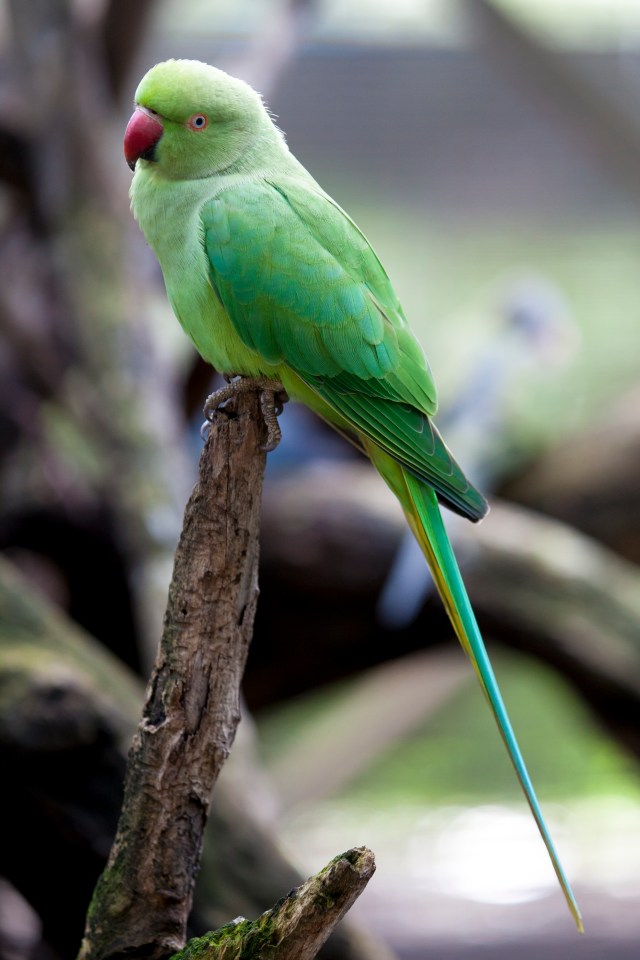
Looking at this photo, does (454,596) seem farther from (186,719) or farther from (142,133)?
(142,133)

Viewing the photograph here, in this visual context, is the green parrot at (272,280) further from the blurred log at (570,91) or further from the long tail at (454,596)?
the blurred log at (570,91)

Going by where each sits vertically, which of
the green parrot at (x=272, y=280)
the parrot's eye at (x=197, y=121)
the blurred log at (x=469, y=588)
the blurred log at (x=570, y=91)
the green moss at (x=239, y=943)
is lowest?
the green moss at (x=239, y=943)

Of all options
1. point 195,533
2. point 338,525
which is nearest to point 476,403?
point 338,525

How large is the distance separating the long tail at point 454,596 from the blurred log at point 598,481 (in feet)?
7.15

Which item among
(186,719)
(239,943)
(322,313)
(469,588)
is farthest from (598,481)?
(239,943)

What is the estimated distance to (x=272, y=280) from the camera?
142 cm

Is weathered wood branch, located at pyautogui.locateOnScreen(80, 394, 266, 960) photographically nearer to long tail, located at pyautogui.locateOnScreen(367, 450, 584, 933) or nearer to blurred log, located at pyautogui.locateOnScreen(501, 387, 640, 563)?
long tail, located at pyautogui.locateOnScreen(367, 450, 584, 933)

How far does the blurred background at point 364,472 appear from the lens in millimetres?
1918

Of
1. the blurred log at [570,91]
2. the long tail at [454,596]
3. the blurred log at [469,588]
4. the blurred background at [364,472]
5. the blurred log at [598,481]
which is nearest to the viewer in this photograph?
the long tail at [454,596]

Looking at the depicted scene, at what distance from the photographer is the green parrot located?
1417 millimetres

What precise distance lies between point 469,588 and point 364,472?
650 millimetres

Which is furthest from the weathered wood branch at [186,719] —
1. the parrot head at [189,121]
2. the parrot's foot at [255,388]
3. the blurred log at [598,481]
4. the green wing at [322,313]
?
the blurred log at [598,481]

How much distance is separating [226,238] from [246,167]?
161mm

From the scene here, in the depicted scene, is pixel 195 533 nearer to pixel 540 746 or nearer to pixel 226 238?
pixel 226 238
